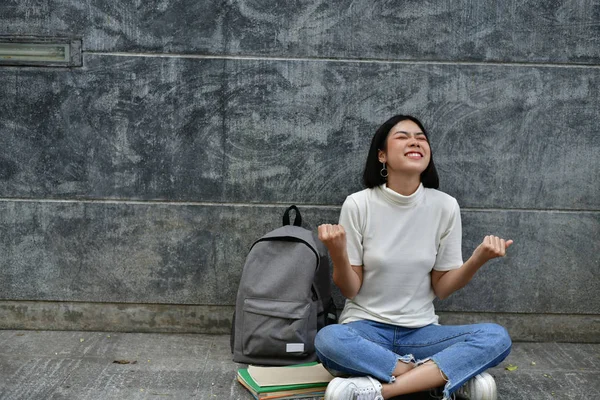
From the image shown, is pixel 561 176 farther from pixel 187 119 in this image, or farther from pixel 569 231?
pixel 187 119

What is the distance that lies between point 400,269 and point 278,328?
72 cm

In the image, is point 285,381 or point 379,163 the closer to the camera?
point 285,381

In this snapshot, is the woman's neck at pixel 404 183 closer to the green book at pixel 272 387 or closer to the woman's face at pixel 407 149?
the woman's face at pixel 407 149

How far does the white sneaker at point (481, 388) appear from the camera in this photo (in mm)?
3449

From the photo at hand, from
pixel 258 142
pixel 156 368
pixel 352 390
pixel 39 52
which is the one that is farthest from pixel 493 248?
pixel 39 52

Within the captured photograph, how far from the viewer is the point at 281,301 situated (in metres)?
3.98

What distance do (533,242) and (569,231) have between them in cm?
22

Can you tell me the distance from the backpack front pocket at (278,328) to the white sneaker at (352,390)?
52cm

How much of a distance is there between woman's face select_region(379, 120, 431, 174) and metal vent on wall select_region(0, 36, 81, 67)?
74.0 inches

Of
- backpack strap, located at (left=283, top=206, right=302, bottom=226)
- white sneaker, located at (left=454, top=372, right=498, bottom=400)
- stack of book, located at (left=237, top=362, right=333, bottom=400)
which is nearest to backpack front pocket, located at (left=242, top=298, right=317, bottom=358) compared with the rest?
stack of book, located at (left=237, top=362, right=333, bottom=400)

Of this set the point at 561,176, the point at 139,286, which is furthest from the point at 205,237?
the point at 561,176

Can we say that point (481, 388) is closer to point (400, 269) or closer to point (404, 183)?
point (400, 269)

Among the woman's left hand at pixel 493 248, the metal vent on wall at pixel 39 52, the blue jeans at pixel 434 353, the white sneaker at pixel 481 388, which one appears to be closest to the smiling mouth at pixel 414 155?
the woman's left hand at pixel 493 248

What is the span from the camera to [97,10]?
14.1ft
